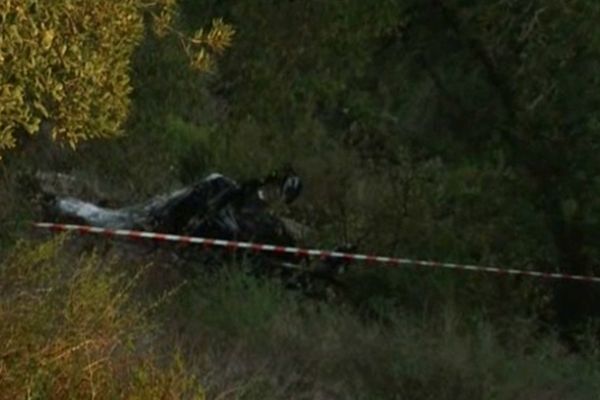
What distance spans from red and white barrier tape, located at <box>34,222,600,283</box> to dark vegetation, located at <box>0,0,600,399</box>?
0.15 meters

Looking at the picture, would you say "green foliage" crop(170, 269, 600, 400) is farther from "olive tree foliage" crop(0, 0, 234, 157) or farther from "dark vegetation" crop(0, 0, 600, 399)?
"olive tree foliage" crop(0, 0, 234, 157)

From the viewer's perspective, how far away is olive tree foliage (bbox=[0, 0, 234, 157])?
6480mm

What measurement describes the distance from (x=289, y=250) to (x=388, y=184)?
3.38 metres

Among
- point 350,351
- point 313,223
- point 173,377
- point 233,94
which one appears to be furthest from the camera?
point 313,223

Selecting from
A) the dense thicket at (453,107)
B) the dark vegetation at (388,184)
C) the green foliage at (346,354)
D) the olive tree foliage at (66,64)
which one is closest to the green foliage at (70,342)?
the dark vegetation at (388,184)

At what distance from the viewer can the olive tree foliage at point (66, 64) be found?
648 centimetres

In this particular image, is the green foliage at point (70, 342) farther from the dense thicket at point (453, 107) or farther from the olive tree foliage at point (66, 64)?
the dense thicket at point (453, 107)

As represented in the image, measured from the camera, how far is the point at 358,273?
15492 millimetres

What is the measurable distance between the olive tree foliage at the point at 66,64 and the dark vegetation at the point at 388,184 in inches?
65.7

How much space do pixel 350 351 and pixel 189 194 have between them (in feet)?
12.0

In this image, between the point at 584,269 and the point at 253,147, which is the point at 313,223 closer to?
the point at 253,147

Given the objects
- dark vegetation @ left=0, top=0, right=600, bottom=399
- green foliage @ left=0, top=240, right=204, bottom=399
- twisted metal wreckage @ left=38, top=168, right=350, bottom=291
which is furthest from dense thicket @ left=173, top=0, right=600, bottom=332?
green foliage @ left=0, top=240, right=204, bottom=399

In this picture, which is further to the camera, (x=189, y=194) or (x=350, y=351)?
(x=189, y=194)

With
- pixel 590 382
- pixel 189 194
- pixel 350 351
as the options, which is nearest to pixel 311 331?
pixel 350 351
